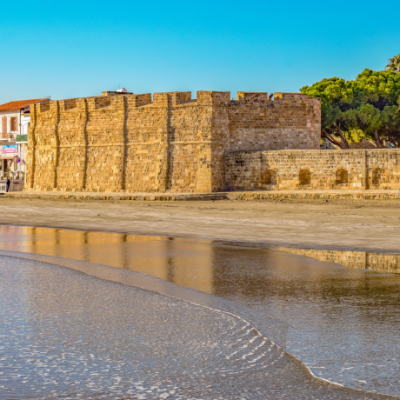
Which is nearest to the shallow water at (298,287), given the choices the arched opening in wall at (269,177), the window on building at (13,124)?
the arched opening in wall at (269,177)

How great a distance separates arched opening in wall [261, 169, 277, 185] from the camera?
102ft

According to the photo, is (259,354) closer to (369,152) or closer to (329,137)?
(369,152)

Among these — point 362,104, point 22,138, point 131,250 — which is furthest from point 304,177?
point 22,138

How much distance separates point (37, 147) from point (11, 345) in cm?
3716

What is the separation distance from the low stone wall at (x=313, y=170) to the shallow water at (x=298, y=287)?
18.4 metres

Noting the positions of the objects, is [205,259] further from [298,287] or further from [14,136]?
[14,136]

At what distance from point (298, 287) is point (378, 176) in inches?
908

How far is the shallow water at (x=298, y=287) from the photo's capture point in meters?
4.11

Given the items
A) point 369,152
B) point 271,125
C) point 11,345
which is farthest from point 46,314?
point 271,125

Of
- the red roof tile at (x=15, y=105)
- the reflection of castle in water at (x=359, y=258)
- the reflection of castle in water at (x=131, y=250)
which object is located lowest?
→ the reflection of castle in water at (x=131, y=250)

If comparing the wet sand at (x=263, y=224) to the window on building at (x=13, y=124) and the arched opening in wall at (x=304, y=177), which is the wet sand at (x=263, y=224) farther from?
the window on building at (x=13, y=124)

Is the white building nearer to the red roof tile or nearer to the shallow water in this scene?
the red roof tile

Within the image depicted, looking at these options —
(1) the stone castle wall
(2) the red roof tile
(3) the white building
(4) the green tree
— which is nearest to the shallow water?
(1) the stone castle wall

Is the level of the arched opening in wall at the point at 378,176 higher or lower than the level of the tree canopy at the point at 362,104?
lower
